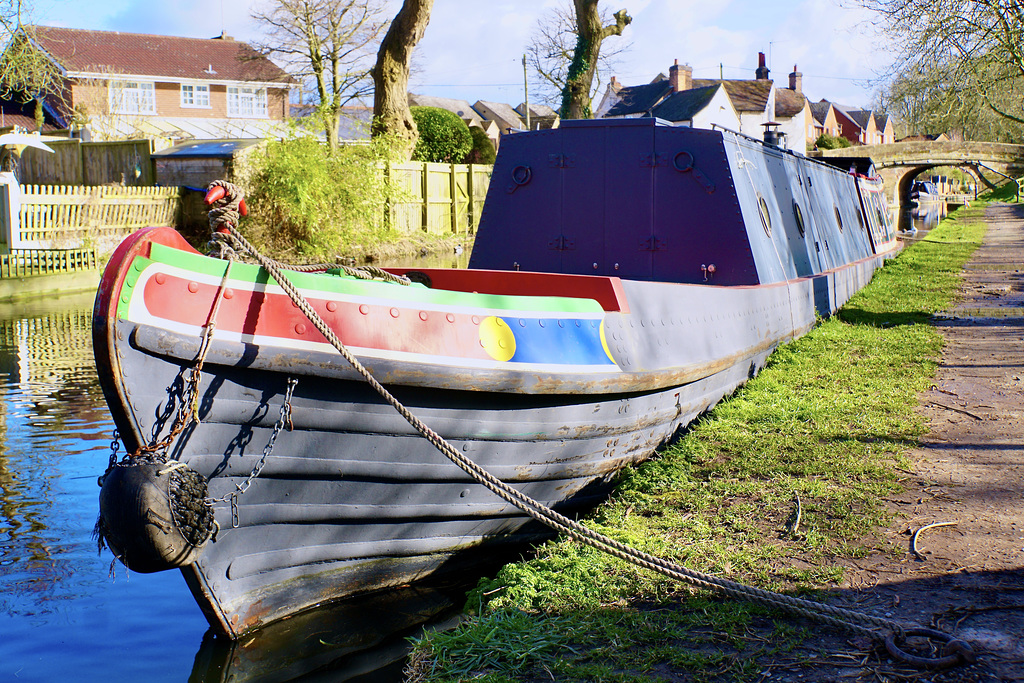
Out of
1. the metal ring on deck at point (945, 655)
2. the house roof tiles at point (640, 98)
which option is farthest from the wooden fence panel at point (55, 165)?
the house roof tiles at point (640, 98)

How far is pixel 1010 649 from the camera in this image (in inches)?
122

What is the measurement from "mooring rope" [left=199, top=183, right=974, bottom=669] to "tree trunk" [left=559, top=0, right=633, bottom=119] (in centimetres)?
2076

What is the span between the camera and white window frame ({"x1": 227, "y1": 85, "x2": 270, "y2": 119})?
47.4 m

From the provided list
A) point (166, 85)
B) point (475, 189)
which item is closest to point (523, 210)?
point (475, 189)

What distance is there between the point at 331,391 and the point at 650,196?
4.30 meters

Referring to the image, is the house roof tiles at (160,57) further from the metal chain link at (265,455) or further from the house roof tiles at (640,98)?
the metal chain link at (265,455)

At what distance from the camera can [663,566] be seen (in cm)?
358

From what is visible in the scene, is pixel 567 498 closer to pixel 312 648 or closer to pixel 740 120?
pixel 312 648

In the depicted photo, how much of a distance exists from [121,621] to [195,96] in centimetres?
A: 4663

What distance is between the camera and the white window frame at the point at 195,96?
45.8m

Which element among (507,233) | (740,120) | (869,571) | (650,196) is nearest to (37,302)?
→ (507,233)

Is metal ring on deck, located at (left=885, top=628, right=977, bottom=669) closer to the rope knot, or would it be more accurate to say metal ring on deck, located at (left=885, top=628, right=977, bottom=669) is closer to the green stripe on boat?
the green stripe on boat

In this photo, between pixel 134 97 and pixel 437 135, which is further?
pixel 134 97

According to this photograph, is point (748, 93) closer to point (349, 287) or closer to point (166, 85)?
point (166, 85)
